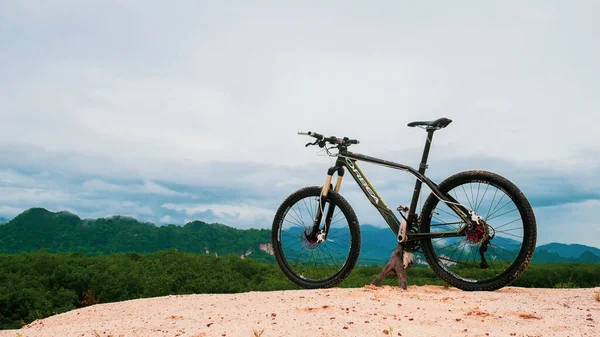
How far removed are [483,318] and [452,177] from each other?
2335mm

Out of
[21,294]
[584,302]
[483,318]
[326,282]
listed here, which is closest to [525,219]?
[584,302]

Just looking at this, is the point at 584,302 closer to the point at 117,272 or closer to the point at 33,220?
the point at 117,272

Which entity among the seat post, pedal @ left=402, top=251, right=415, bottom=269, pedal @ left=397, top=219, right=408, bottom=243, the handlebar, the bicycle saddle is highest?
the bicycle saddle

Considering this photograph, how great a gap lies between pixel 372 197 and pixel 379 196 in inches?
4.3

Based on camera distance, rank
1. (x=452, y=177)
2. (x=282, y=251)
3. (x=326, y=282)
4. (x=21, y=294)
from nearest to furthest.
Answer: (x=452, y=177)
(x=326, y=282)
(x=282, y=251)
(x=21, y=294)

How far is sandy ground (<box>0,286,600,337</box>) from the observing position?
5066 mm

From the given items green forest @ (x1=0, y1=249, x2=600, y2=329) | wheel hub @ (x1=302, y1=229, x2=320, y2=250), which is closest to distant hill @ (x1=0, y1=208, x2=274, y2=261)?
green forest @ (x1=0, y1=249, x2=600, y2=329)

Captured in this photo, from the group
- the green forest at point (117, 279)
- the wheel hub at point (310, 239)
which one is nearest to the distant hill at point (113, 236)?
the green forest at point (117, 279)

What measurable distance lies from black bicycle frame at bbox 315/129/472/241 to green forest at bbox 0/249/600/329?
482cm

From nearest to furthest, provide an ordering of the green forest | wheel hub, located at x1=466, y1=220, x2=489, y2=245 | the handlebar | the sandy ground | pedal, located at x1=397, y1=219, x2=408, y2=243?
the sandy ground < wheel hub, located at x1=466, y1=220, x2=489, y2=245 < pedal, located at x1=397, y1=219, x2=408, y2=243 < the handlebar < the green forest

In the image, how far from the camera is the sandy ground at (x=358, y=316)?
507 cm

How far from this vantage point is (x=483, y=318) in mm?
5598

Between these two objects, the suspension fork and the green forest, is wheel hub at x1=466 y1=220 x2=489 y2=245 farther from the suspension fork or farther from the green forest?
the green forest

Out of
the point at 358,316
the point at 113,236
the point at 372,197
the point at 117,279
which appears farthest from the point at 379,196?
the point at 113,236
